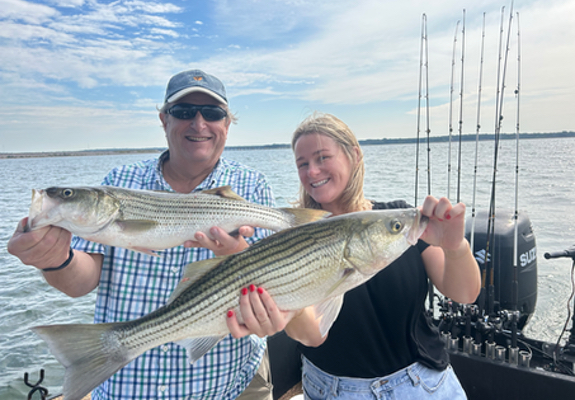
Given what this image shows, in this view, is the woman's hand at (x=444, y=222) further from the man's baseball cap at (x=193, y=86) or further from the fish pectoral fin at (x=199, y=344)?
the man's baseball cap at (x=193, y=86)

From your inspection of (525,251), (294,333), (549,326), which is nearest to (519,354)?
(525,251)

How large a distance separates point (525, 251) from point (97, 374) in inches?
228

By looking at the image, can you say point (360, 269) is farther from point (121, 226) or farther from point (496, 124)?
point (496, 124)

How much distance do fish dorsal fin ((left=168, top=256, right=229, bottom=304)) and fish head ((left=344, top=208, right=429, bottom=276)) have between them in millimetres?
702

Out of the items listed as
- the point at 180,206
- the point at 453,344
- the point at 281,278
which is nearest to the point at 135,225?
the point at 180,206

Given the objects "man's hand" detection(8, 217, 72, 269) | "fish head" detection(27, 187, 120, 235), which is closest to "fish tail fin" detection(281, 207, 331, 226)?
"fish head" detection(27, 187, 120, 235)

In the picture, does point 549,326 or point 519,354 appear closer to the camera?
point 519,354

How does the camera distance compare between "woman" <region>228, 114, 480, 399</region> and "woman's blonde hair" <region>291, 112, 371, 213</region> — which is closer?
"woman" <region>228, 114, 480, 399</region>

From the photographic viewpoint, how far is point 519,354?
3807 mm

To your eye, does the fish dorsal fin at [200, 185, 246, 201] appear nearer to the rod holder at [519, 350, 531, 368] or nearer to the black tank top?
the black tank top

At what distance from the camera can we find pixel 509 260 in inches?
211

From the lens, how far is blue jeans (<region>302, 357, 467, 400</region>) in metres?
2.33

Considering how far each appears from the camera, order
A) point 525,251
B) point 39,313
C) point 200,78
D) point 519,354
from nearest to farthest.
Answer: point 200,78 → point 519,354 → point 525,251 → point 39,313

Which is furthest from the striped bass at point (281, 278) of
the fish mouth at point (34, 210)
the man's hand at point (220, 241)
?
the fish mouth at point (34, 210)
